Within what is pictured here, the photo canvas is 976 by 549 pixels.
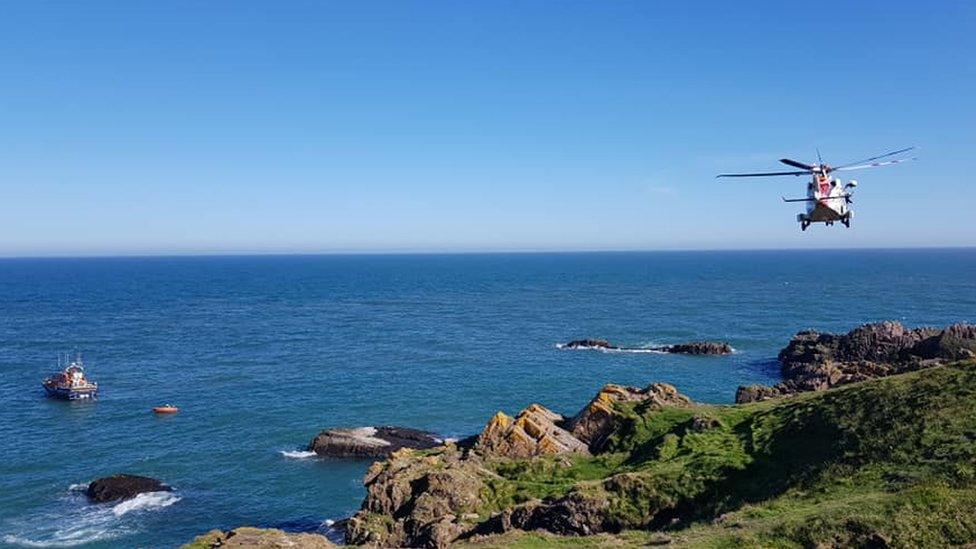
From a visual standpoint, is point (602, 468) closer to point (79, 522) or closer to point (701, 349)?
point (79, 522)

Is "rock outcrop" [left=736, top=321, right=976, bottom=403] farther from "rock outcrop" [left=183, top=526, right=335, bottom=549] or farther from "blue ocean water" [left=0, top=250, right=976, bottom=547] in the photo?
"rock outcrop" [left=183, top=526, right=335, bottom=549]

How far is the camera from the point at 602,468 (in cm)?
4206

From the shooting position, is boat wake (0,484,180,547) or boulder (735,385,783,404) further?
boulder (735,385,783,404)

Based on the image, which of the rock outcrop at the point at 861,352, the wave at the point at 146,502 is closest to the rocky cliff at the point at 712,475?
the wave at the point at 146,502

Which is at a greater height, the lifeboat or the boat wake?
the lifeboat

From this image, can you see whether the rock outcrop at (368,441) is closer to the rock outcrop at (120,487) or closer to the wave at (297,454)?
the wave at (297,454)

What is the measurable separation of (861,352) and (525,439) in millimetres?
63635

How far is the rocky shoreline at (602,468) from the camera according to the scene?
3341 cm

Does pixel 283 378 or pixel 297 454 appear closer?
pixel 297 454

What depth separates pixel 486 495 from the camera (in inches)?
1559

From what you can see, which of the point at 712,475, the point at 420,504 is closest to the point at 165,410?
→ the point at 420,504

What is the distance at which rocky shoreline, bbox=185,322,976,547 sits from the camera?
33406 mm

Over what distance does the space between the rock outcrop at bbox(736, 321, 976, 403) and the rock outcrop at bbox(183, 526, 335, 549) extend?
133 ft

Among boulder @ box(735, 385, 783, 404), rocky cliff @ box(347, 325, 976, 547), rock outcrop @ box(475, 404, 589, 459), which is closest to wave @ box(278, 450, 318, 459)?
rocky cliff @ box(347, 325, 976, 547)
